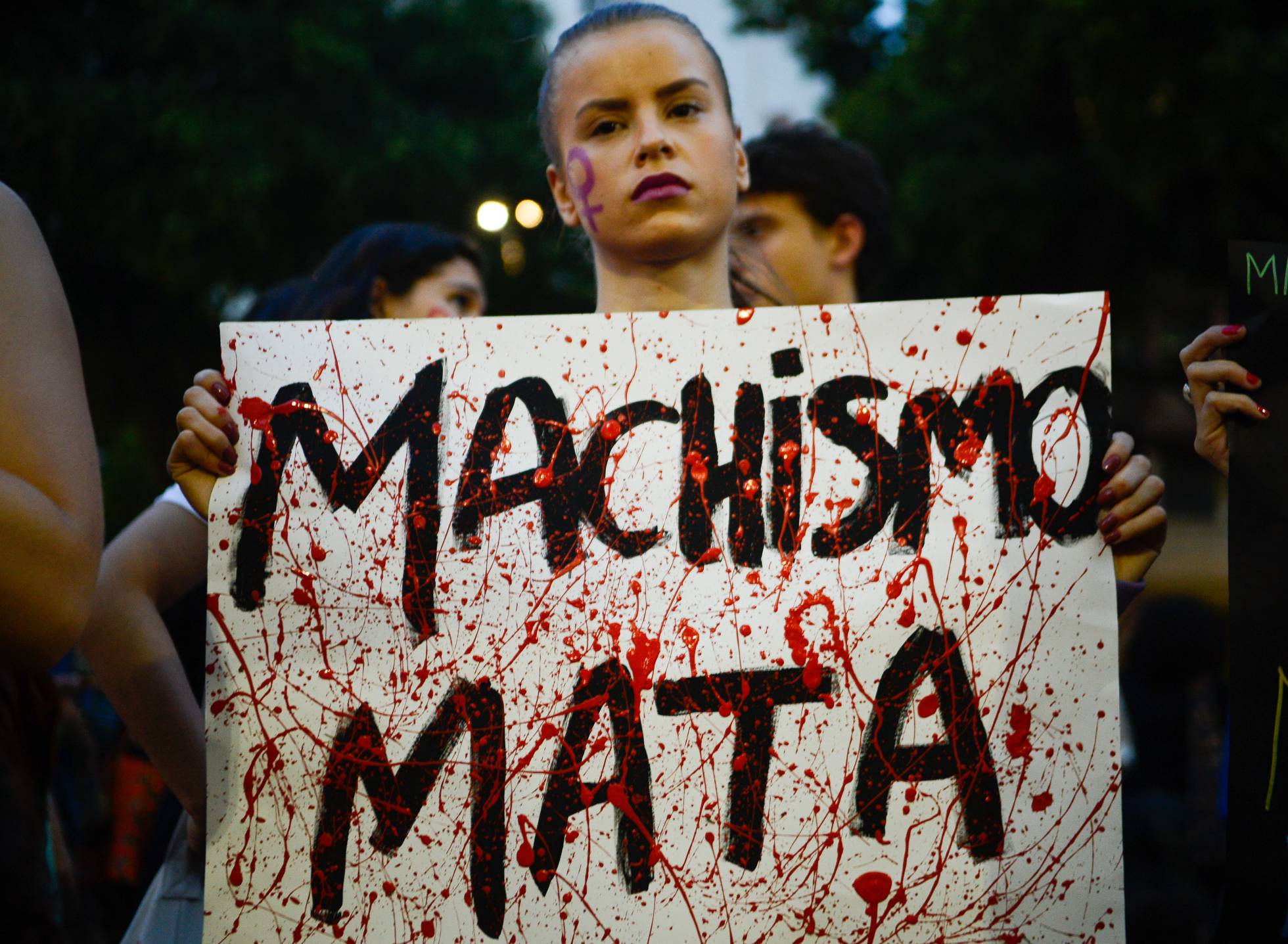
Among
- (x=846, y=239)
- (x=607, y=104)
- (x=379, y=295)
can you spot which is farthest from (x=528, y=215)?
(x=607, y=104)

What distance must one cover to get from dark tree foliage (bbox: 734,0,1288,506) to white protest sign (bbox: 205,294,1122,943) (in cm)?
602

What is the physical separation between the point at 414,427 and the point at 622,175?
47 cm

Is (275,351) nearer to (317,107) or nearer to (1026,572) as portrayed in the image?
(1026,572)

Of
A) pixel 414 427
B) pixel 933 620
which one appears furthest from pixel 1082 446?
pixel 414 427

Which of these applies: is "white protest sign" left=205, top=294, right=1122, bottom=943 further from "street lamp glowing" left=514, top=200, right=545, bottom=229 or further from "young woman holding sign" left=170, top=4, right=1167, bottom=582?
"street lamp glowing" left=514, top=200, right=545, bottom=229

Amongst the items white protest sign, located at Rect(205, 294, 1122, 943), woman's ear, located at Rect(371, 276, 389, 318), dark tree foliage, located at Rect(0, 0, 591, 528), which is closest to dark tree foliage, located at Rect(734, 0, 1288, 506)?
dark tree foliage, located at Rect(0, 0, 591, 528)

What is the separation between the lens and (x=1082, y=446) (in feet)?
4.11

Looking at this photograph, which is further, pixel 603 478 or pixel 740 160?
pixel 740 160

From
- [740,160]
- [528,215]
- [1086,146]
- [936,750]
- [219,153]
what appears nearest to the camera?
[936,750]

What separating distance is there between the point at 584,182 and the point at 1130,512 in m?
0.84

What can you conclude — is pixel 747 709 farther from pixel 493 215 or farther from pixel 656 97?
pixel 493 215

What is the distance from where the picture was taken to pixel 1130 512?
123 centimetres

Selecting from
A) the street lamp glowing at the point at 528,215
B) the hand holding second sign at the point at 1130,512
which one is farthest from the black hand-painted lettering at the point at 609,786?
the street lamp glowing at the point at 528,215

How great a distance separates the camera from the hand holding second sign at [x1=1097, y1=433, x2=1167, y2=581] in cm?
123
